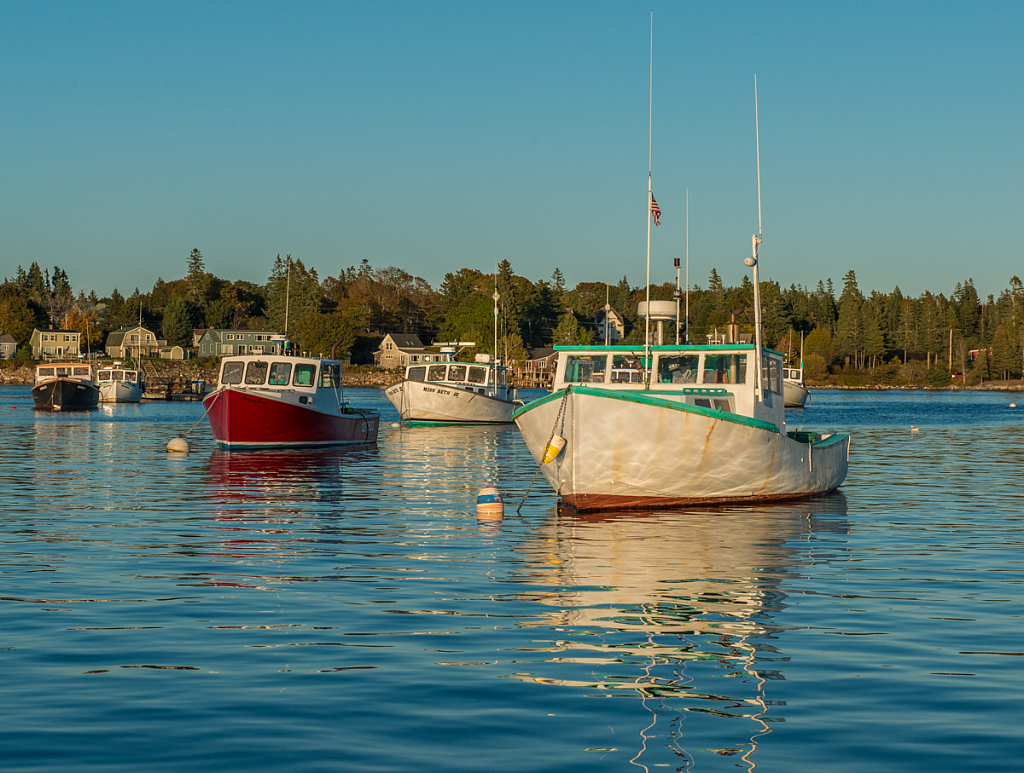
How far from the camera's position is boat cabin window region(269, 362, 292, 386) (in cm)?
4162

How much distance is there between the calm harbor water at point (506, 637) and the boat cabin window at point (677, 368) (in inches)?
123

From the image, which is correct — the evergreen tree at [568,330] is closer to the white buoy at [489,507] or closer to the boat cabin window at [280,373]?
the boat cabin window at [280,373]

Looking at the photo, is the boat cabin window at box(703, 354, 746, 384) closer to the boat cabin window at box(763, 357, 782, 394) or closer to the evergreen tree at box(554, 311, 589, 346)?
the boat cabin window at box(763, 357, 782, 394)

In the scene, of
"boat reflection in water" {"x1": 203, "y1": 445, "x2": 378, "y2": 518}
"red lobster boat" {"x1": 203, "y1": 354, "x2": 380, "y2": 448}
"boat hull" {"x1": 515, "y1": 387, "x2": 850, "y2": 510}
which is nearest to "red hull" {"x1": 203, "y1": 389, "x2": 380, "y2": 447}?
"red lobster boat" {"x1": 203, "y1": 354, "x2": 380, "y2": 448}

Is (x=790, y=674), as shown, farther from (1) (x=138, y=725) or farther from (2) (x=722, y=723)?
(1) (x=138, y=725)

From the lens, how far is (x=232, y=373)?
41.9 metres

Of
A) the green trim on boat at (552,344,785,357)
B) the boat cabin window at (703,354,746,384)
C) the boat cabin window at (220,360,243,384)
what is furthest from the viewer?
the boat cabin window at (220,360,243,384)

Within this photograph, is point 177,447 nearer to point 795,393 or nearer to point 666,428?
point 666,428

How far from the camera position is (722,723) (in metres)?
8.21

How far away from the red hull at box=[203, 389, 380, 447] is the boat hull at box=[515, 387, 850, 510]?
2037 cm

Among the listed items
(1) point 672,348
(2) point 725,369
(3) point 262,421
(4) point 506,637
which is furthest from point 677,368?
(3) point 262,421

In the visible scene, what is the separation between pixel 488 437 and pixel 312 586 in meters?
40.1

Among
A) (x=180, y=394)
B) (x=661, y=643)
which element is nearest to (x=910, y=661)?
(x=661, y=643)

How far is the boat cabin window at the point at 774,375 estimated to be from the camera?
24.9 m
